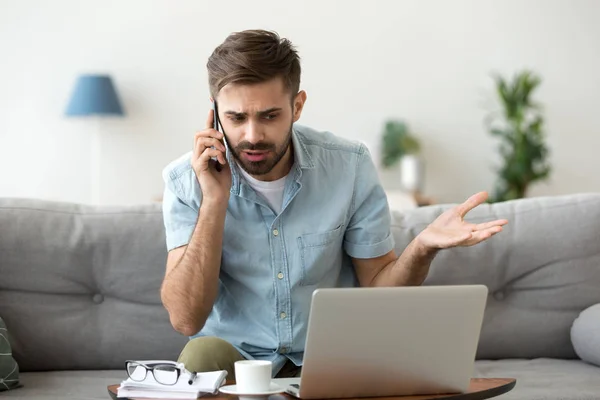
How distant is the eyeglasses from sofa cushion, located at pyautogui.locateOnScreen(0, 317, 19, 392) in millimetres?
696

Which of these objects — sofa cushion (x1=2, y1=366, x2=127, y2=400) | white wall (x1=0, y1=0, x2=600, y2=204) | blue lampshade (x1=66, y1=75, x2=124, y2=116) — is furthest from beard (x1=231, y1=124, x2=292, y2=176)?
white wall (x1=0, y1=0, x2=600, y2=204)

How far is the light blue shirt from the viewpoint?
200 cm

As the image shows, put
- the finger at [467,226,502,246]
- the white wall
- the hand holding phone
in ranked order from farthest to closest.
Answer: the white wall, the hand holding phone, the finger at [467,226,502,246]

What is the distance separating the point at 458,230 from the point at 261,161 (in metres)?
0.46

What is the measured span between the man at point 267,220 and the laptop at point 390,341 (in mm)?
413

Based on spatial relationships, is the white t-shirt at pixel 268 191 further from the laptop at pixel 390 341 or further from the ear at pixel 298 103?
the laptop at pixel 390 341

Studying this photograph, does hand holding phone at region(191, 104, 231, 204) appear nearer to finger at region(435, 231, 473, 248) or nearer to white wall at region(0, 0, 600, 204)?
finger at region(435, 231, 473, 248)

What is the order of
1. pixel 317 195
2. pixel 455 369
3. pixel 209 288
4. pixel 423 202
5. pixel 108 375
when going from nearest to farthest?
pixel 455 369
pixel 209 288
pixel 317 195
pixel 108 375
pixel 423 202

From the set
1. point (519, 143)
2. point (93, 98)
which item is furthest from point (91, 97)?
point (519, 143)

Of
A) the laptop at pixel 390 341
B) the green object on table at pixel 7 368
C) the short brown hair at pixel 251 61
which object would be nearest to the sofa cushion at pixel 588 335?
the laptop at pixel 390 341

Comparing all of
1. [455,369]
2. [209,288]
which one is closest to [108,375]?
[209,288]

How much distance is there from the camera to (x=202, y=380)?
146 cm

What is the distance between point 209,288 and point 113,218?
49 cm

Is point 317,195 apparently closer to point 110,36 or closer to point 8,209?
point 8,209
